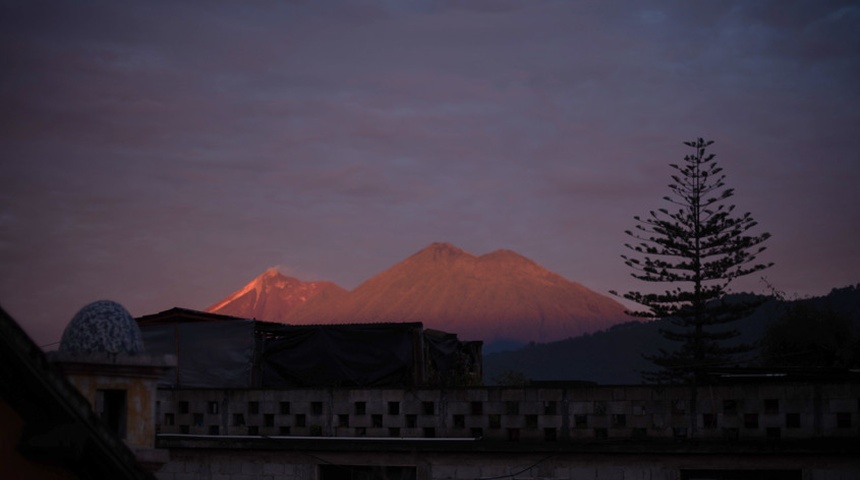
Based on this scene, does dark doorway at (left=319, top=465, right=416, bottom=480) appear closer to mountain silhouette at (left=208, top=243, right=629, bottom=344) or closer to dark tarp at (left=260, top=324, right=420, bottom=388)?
dark tarp at (left=260, top=324, right=420, bottom=388)

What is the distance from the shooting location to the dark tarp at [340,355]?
21047mm

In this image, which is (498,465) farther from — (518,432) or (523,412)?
(523,412)

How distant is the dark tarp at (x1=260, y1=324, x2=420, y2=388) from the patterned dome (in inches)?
389

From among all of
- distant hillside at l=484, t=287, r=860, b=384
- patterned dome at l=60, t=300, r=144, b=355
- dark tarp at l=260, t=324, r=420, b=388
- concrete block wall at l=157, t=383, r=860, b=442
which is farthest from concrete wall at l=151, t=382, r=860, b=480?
distant hillside at l=484, t=287, r=860, b=384

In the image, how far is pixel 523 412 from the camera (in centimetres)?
1664

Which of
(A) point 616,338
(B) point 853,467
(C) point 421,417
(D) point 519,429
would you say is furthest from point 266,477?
(A) point 616,338

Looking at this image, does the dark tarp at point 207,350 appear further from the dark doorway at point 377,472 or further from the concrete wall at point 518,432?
the dark doorway at point 377,472

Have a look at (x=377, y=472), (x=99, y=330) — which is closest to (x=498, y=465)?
(x=377, y=472)

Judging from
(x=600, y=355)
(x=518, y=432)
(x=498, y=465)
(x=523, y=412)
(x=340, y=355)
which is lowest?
(x=498, y=465)

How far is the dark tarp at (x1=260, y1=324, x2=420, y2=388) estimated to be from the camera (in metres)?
21.0

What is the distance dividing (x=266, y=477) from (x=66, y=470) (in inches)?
414

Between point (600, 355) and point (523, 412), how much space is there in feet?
326

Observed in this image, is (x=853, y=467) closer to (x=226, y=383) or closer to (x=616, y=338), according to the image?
(x=226, y=383)

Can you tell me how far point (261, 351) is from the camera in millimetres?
22094
